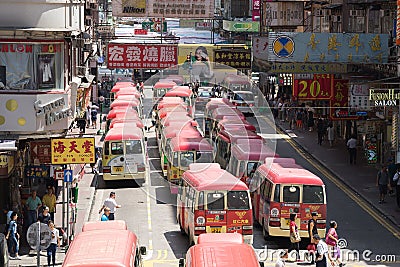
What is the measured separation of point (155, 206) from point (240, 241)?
553 inches

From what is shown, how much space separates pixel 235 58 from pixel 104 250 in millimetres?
22514

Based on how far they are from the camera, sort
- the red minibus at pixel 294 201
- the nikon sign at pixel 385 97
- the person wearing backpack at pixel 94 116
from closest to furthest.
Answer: the red minibus at pixel 294 201
the nikon sign at pixel 385 97
the person wearing backpack at pixel 94 116

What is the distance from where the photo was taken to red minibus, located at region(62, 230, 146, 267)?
1784 centimetres

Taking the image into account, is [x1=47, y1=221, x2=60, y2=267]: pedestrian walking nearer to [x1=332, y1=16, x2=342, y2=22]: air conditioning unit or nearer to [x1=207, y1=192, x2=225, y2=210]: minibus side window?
[x1=207, y1=192, x2=225, y2=210]: minibus side window

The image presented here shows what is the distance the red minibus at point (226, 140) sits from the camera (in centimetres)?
3725

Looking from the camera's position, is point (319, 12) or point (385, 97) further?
point (319, 12)

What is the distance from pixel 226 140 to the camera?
38438 millimetres

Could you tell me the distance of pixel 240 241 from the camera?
20.6 m

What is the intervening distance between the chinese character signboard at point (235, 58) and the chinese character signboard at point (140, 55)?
5.96ft

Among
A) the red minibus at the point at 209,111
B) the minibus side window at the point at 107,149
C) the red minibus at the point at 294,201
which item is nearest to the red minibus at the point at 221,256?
the red minibus at the point at 294,201

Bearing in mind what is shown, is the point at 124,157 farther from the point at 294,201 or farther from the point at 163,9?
the point at 294,201

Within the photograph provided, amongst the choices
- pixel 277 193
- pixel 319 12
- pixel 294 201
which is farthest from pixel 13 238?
pixel 319 12

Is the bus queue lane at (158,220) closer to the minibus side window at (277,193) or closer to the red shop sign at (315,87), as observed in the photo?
the minibus side window at (277,193)

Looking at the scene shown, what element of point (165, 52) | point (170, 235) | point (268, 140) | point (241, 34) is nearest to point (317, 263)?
point (170, 235)
